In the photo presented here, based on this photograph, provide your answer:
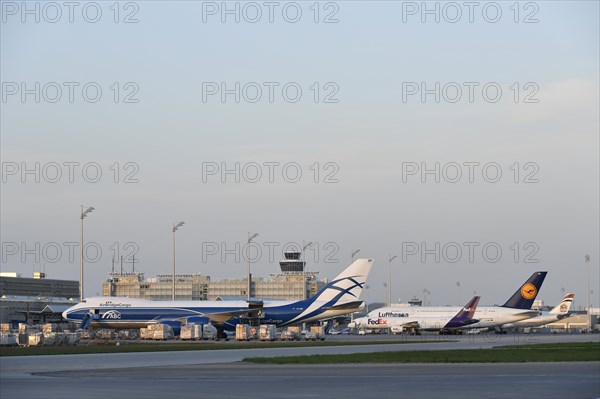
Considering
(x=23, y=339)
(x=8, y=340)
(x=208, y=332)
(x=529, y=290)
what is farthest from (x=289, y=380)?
(x=529, y=290)

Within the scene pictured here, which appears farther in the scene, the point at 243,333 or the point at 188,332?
the point at 188,332

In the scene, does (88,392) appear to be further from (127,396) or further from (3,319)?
(3,319)

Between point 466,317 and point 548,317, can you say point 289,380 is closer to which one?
point 466,317

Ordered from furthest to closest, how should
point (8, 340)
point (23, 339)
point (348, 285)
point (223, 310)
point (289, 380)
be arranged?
point (348, 285) → point (223, 310) → point (8, 340) → point (23, 339) → point (289, 380)

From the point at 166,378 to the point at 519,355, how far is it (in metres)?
25.3

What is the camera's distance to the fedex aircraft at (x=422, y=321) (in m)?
135

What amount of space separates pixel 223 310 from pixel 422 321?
1511 inches

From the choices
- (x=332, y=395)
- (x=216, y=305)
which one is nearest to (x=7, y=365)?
(x=332, y=395)

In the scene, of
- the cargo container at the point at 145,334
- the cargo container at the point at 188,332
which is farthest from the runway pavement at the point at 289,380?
the cargo container at the point at 145,334

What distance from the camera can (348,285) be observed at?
375 ft

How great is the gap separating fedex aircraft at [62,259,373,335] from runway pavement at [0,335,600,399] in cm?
6005

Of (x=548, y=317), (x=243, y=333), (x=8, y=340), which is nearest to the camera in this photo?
(x=8, y=340)

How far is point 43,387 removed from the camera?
32625 mm

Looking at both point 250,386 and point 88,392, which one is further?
point 250,386
